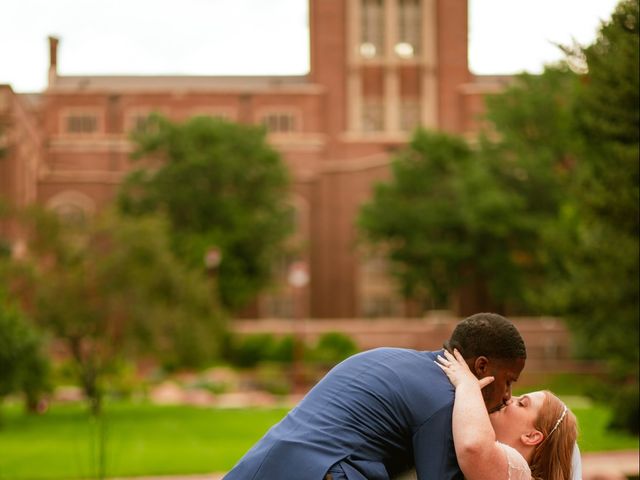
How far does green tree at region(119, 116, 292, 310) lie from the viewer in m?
52.8

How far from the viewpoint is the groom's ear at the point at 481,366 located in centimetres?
402

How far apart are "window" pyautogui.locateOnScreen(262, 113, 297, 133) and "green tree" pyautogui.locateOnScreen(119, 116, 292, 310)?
11.1 metres

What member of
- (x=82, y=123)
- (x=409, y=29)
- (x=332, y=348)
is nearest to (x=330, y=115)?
(x=409, y=29)

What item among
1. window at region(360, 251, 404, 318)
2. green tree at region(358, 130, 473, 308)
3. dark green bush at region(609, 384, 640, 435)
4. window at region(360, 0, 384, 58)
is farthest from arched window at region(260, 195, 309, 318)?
dark green bush at region(609, 384, 640, 435)

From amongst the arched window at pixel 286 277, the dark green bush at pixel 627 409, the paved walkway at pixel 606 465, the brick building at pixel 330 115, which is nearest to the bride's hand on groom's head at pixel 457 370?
the paved walkway at pixel 606 465

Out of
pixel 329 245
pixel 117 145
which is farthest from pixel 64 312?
pixel 117 145

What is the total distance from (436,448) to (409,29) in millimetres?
64211

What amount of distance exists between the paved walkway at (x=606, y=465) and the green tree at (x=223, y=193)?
38.1 metres

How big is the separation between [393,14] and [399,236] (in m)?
19.0

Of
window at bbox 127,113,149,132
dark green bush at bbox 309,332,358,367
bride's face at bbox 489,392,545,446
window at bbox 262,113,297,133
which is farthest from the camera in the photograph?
window at bbox 127,113,149,132

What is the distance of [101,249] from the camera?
2695 centimetres

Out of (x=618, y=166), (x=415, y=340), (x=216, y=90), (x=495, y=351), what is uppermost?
(x=216, y=90)

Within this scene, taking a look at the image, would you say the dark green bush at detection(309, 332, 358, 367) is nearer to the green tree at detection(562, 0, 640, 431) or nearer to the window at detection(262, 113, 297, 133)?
the window at detection(262, 113, 297, 133)

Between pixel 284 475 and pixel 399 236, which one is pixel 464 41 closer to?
pixel 399 236
